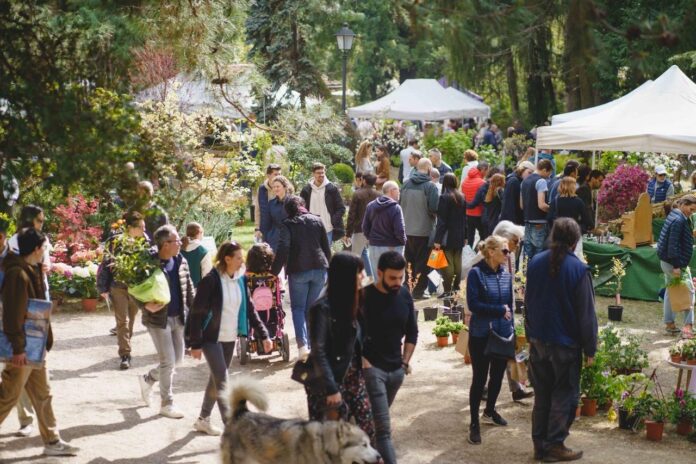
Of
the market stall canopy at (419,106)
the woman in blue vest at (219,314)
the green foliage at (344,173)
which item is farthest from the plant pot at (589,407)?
the market stall canopy at (419,106)

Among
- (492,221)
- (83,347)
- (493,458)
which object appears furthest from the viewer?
(492,221)

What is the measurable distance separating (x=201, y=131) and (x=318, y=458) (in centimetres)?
1165

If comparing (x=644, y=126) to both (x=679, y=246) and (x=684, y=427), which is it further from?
(x=684, y=427)

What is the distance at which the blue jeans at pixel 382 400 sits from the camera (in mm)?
6367

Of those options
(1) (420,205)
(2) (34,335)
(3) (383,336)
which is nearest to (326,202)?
(1) (420,205)

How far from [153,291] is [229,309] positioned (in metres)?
0.92

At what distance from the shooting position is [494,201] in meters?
15.4

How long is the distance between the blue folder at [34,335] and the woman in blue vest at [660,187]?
1282cm

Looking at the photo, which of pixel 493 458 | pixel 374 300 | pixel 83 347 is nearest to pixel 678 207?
pixel 493 458

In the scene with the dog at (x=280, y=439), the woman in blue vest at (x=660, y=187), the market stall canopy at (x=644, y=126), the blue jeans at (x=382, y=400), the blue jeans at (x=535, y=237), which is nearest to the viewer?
the dog at (x=280, y=439)

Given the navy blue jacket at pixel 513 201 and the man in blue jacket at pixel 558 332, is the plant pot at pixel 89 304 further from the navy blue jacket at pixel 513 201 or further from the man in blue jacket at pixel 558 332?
the man in blue jacket at pixel 558 332

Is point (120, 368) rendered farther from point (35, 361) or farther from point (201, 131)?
point (201, 131)

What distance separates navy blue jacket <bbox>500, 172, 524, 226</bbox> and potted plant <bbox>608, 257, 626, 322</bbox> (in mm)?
1571

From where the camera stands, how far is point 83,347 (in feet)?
37.5
